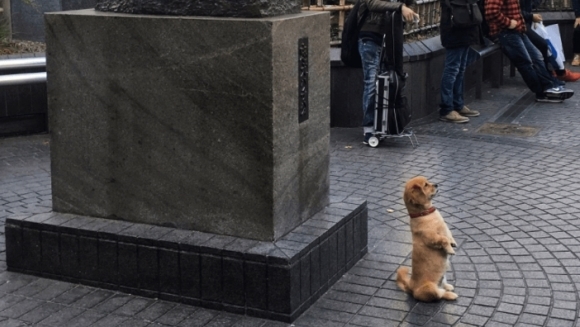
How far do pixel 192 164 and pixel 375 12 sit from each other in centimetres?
459

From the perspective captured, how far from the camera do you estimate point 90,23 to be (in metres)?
6.33

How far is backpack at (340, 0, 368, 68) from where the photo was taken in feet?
34.2

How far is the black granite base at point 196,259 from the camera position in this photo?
5.89m

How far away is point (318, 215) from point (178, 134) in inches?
42.7

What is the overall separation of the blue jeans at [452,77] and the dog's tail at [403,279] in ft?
19.5

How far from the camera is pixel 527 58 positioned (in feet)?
44.5

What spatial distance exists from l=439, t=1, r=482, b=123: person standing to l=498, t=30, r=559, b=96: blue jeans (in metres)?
1.60

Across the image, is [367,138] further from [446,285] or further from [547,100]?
[446,285]

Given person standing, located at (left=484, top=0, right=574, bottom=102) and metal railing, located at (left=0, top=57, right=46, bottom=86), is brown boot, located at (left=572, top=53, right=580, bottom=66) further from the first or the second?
metal railing, located at (left=0, top=57, right=46, bottom=86)

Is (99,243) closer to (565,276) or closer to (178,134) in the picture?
(178,134)

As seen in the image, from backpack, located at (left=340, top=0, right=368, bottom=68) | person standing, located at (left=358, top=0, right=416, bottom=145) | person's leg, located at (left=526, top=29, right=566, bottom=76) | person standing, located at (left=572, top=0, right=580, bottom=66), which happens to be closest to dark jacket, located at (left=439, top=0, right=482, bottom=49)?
person standing, located at (left=358, top=0, right=416, bottom=145)

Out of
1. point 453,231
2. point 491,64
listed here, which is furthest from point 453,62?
point 453,231

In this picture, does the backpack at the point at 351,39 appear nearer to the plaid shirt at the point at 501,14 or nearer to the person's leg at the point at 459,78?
the person's leg at the point at 459,78

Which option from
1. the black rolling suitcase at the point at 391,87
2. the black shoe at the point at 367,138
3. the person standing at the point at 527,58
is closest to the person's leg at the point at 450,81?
the person standing at the point at 527,58
